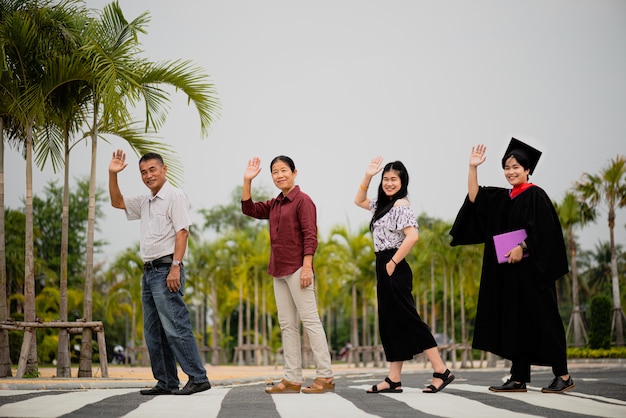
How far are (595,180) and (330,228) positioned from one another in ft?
32.2

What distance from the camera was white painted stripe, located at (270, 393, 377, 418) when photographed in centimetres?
463

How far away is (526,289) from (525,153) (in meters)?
1.12

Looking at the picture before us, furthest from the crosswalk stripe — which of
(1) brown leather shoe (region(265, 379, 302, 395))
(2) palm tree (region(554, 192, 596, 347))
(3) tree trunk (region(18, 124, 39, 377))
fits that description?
(2) palm tree (region(554, 192, 596, 347))

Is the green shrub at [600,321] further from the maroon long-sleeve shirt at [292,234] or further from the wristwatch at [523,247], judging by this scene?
the maroon long-sleeve shirt at [292,234]

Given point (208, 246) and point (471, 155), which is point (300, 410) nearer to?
point (471, 155)

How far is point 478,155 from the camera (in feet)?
21.5

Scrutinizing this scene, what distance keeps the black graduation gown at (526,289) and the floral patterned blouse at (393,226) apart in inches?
26.8

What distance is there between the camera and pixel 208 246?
32.0 meters

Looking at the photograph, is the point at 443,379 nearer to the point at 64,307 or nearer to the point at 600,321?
the point at 64,307

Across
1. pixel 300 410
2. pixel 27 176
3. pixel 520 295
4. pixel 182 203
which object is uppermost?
pixel 27 176

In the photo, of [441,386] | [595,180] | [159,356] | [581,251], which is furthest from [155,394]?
[581,251]

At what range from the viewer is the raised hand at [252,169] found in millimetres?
6738

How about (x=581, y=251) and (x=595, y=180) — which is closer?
(x=595, y=180)

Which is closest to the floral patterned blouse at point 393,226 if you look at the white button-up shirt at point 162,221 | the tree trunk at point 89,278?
the white button-up shirt at point 162,221
